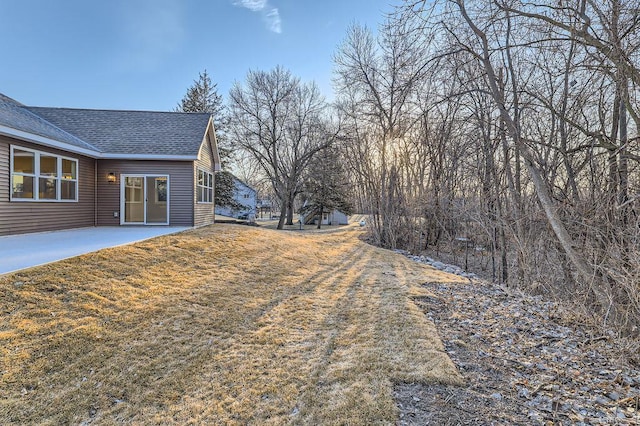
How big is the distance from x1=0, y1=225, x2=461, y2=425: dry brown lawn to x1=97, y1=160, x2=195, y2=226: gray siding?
4.81 m

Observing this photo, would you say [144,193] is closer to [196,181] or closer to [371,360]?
[196,181]

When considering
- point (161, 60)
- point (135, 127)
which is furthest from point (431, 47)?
point (161, 60)

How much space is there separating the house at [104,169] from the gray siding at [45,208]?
3 cm

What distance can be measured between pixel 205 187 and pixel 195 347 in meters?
10.2

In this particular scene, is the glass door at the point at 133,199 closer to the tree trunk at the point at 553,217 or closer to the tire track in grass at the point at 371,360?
the tire track in grass at the point at 371,360

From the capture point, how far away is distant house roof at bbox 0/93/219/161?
10016 millimetres

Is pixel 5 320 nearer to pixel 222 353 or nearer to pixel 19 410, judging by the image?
pixel 19 410

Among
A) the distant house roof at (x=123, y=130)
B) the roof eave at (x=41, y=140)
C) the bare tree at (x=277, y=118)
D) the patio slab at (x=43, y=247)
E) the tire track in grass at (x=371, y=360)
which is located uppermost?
the bare tree at (x=277, y=118)

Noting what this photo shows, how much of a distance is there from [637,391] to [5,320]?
6450 mm

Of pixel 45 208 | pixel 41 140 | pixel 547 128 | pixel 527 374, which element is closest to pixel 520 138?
pixel 547 128

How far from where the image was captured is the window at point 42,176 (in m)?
7.68

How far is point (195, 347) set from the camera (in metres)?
3.55

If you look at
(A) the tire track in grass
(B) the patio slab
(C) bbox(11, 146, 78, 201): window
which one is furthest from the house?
(A) the tire track in grass

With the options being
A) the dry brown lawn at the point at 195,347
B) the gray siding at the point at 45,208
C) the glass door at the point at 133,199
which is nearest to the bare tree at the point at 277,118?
the glass door at the point at 133,199
